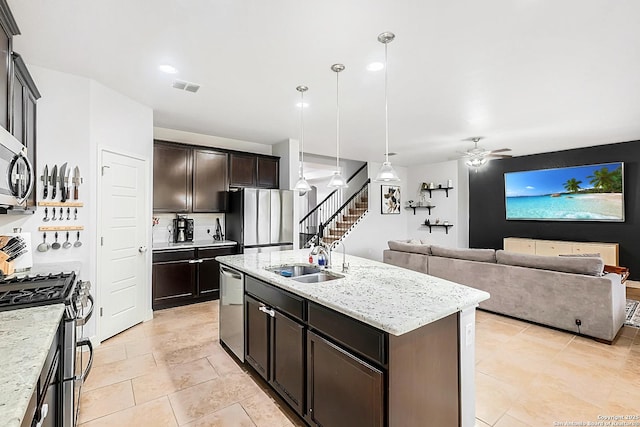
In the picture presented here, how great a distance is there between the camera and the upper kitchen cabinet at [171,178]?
459 cm

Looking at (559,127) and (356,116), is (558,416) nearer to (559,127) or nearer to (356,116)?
(356,116)

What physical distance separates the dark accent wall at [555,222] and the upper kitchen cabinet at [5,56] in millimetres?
8309

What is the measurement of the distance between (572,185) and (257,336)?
7.08m

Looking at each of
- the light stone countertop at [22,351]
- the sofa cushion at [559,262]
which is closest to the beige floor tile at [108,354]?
the light stone countertop at [22,351]

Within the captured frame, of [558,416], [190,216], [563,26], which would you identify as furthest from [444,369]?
[190,216]

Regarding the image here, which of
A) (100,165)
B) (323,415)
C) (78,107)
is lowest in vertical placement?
(323,415)

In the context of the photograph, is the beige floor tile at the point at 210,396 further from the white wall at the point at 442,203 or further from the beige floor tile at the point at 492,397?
the white wall at the point at 442,203

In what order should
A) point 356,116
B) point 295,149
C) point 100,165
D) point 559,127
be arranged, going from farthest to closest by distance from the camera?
1. point 295,149
2. point 559,127
3. point 356,116
4. point 100,165

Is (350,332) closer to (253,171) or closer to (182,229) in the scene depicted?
(182,229)

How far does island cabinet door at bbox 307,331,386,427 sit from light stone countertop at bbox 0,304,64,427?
1.27m

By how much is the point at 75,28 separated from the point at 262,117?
234 centimetres

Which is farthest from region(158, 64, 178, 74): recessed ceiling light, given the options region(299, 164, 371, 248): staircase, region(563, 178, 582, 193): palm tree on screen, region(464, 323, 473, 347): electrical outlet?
region(563, 178, 582, 193): palm tree on screen

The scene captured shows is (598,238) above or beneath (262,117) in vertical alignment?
beneath

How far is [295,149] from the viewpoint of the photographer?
5.77 metres
